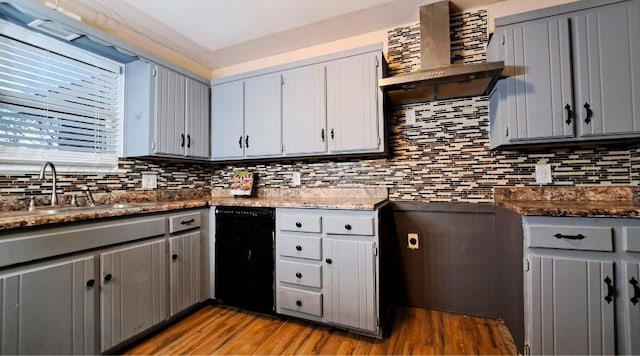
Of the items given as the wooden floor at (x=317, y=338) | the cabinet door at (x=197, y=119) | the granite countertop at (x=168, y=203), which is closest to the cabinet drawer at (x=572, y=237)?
the wooden floor at (x=317, y=338)

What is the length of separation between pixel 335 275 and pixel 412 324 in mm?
713

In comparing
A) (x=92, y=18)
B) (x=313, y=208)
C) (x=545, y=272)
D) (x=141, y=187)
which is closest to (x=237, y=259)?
(x=313, y=208)

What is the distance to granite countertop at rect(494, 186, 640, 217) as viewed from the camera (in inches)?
51.5

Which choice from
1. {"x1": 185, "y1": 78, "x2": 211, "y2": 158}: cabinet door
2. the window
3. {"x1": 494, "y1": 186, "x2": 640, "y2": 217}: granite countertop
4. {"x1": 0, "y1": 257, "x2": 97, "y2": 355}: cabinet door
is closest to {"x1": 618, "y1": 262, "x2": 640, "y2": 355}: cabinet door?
{"x1": 494, "y1": 186, "x2": 640, "y2": 217}: granite countertop

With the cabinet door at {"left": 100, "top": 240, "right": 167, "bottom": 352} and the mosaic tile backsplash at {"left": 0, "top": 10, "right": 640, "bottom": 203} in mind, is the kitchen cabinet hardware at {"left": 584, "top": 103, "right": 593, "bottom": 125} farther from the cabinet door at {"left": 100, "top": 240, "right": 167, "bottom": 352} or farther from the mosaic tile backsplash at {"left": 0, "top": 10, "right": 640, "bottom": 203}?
the cabinet door at {"left": 100, "top": 240, "right": 167, "bottom": 352}

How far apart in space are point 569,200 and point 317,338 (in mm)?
1961

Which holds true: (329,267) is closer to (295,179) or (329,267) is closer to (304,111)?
(295,179)

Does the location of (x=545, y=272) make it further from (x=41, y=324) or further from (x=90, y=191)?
(x=90, y=191)

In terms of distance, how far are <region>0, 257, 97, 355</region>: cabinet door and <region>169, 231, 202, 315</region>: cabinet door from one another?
1.67ft

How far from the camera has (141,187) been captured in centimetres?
233

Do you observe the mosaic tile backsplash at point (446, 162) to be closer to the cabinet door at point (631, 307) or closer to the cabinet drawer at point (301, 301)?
the cabinet door at point (631, 307)

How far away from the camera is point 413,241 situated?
86.6 inches

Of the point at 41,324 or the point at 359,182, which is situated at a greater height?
the point at 359,182

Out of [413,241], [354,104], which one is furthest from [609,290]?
[354,104]
